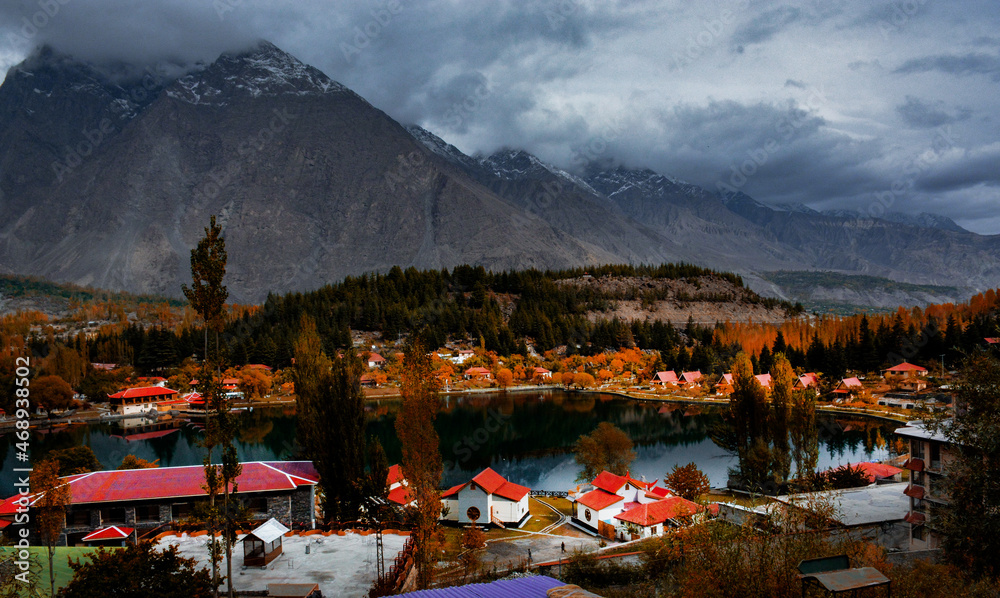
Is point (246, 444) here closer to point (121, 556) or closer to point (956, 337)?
point (121, 556)

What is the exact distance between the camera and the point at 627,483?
27.7 m

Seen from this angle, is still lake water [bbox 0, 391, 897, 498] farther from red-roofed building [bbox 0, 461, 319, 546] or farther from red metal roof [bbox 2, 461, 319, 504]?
red metal roof [bbox 2, 461, 319, 504]

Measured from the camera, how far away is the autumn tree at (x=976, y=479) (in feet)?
40.7

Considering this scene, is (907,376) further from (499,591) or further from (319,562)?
(499,591)

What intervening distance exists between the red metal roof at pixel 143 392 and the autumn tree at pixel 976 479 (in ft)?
250

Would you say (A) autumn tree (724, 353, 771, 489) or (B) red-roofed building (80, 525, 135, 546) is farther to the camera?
(A) autumn tree (724, 353, 771, 489)

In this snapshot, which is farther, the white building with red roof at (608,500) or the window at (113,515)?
the white building with red roof at (608,500)

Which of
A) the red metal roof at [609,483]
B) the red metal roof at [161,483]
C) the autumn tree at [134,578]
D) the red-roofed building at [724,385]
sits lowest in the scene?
the red-roofed building at [724,385]

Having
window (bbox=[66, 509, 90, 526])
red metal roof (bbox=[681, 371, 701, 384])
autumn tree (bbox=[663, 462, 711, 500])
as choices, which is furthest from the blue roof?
red metal roof (bbox=[681, 371, 701, 384])

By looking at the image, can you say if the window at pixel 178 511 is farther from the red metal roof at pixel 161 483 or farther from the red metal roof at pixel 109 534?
the red metal roof at pixel 109 534

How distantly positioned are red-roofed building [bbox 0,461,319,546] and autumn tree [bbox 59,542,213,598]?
10.2 metres

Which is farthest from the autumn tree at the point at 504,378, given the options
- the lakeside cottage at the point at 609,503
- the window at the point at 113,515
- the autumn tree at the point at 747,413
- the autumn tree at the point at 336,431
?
the window at the point at 113,515

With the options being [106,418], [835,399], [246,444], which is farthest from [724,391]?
[106,418]

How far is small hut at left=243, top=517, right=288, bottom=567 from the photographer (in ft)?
54.4
